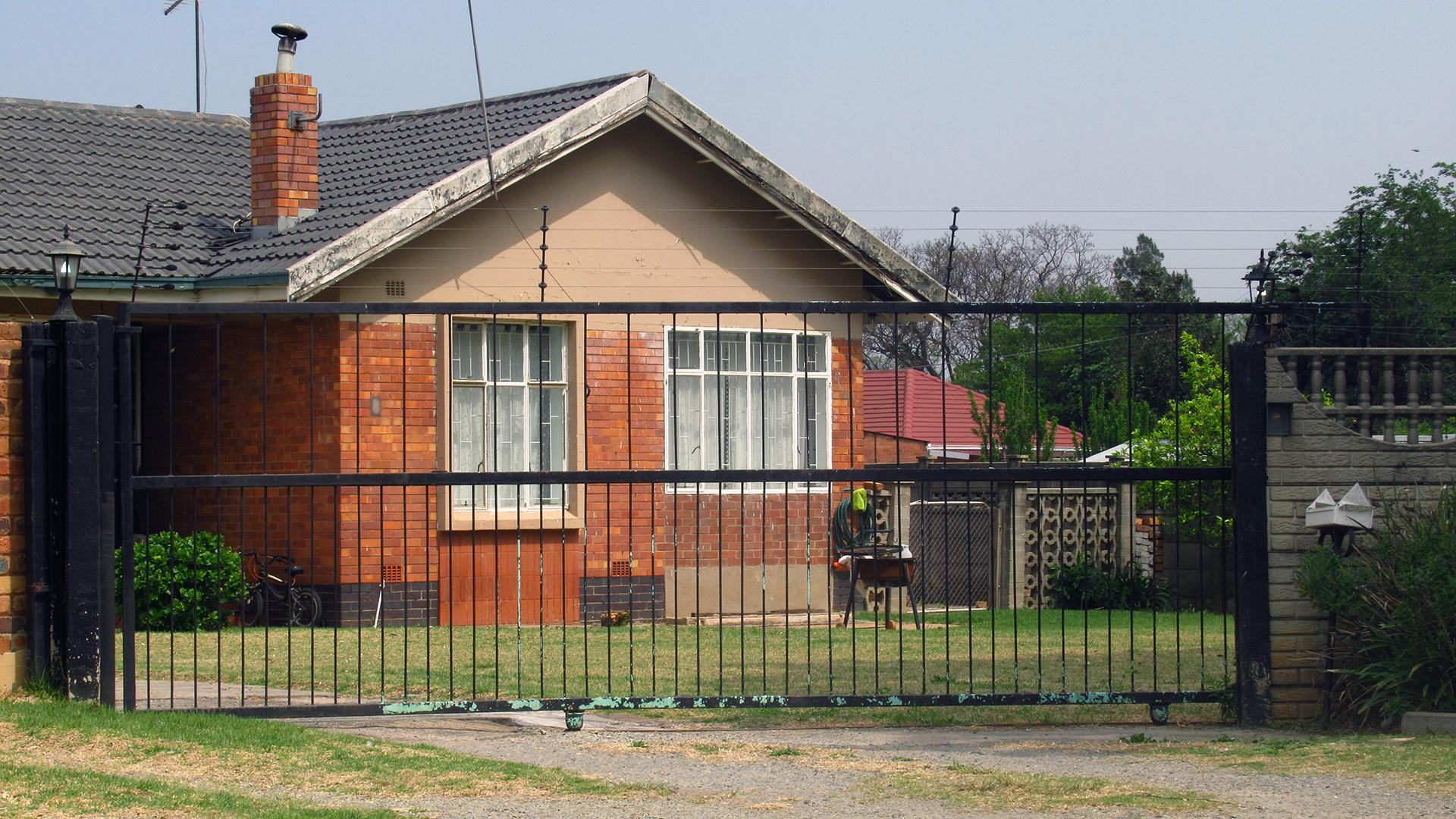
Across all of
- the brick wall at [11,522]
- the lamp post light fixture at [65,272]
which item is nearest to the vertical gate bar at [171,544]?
the lamp post light fixture at [65,272]

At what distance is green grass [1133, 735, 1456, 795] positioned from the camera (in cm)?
729

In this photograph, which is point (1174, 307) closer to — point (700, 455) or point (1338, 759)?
point (1338, 759)

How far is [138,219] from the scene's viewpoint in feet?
54.2

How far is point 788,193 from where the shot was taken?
1728 centimetres

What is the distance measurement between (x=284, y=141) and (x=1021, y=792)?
463 inches

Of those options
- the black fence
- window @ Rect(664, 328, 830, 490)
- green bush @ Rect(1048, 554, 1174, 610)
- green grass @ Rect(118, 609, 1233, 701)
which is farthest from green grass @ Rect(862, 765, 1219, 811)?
green bush @ Rect(1048, 554, 1174, 610)

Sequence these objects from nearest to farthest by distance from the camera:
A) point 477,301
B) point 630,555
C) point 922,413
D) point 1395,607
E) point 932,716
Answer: point 1395,607 → point 932,716 → point 630,555 → point 477,301 → point 922,413

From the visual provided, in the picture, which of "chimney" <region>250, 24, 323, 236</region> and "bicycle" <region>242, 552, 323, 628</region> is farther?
"chimney" <region>250, 24, 323, 236</region>

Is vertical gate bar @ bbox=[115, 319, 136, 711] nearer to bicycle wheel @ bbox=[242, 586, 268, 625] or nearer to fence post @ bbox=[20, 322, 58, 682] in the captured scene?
fence post @ bbox=[20, 322, 58, 682]

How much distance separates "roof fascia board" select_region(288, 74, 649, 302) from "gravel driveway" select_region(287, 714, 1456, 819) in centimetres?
634

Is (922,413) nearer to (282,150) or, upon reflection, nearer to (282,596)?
(282,150)

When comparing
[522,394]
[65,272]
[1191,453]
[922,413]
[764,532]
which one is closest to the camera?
[65,272]

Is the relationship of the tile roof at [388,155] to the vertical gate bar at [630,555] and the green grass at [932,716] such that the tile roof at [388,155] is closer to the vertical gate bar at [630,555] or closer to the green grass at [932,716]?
the vertical gate bar at [630,555]

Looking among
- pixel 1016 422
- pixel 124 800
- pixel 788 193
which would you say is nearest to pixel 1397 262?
pixel 1016 422
